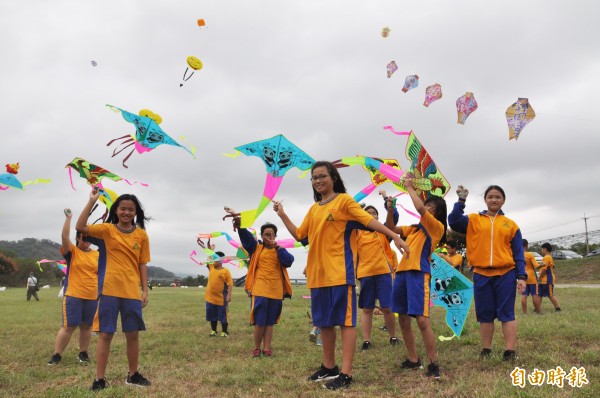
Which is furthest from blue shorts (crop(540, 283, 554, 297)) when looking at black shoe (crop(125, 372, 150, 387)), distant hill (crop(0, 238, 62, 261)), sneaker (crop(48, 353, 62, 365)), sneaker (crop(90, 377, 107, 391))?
distant hill (crop(0, 238, 62, 261))

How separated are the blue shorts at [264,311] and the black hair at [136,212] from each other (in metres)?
1.97

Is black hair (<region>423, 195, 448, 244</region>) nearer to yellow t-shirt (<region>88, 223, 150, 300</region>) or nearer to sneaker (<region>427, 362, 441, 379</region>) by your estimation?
sneaker (<region>427, 362, 441, 379</region>)

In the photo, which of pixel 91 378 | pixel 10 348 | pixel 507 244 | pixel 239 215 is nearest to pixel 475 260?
pixel 507 244

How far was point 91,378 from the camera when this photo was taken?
4.67m

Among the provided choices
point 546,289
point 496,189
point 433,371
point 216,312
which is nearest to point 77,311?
point 216,312

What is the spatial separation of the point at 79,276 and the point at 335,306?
12.2 feet

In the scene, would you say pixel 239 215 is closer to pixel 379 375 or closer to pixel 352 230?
pixel 352 230

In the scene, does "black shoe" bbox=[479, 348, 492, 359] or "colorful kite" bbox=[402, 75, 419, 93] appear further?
"colorful kite" bbox=[402, 75, 419, 93]

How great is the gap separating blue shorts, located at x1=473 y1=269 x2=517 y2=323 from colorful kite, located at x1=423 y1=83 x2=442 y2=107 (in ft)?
17.8

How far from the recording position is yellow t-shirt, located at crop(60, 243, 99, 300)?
5863 mm

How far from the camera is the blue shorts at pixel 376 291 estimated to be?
5.78 meters

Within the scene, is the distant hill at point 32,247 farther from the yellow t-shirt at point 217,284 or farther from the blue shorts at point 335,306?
the blue shorts at point 335,306

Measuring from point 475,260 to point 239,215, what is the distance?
8.54 feet

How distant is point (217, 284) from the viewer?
830 cm
